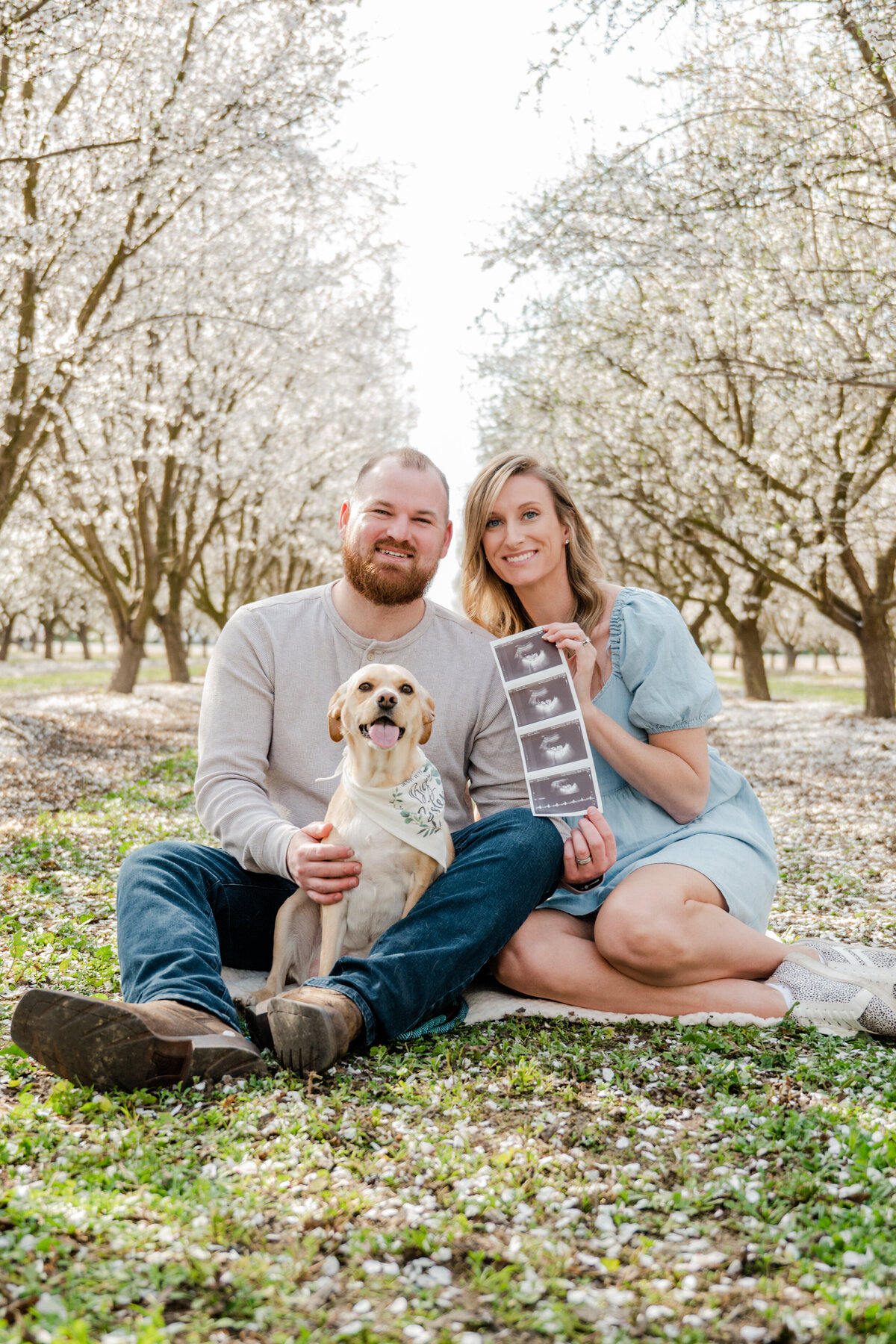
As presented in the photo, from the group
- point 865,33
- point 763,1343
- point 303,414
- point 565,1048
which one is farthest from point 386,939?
point 303,414

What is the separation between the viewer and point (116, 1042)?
10.1ft

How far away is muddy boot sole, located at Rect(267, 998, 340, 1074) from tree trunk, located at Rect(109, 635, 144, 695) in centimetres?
2105

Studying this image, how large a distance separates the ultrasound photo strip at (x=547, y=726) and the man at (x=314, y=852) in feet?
0.41

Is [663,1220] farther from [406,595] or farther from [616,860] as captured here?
[406,595]

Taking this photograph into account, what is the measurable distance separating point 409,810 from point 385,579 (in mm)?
1155

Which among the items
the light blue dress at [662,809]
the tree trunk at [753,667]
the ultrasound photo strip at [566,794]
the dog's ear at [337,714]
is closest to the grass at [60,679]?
the tree trunk at [753,667]

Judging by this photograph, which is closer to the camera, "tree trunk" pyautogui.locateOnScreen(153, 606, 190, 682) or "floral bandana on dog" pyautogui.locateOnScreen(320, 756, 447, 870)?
"floral bandana on dog" pyautogui.locateOnScreen(320, 756, 447, 870)

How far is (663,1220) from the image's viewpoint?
2582mm

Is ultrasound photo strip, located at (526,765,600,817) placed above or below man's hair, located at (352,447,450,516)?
below

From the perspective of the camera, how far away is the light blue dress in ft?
14.1

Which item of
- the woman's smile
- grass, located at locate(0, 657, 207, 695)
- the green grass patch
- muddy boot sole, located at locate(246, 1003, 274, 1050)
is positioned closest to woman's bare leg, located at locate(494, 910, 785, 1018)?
muddy boot sole, located at locate(246, 1003, 274, 1050)

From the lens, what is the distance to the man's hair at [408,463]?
4.59 metres

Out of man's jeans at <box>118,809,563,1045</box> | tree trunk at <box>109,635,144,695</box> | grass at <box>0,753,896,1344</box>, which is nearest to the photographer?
grass at <box>0,753,896,1344</box>

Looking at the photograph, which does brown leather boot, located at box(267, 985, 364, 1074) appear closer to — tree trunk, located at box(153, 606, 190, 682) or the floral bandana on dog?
the floral bandana on dog
